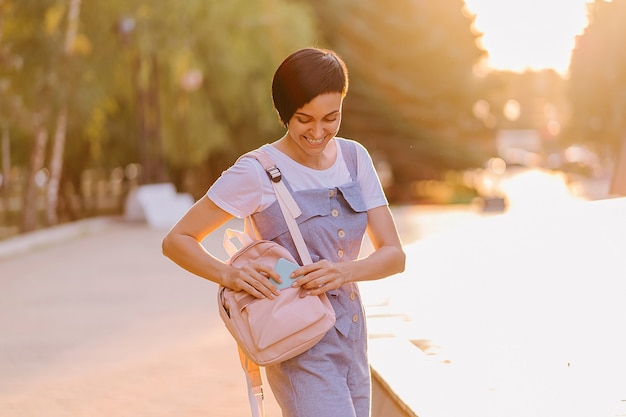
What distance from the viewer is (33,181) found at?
97.3ft

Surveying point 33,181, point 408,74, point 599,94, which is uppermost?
point 408,74

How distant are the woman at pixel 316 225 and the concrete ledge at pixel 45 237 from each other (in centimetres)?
1751

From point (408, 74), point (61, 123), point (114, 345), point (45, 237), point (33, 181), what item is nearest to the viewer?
point (114, 345)

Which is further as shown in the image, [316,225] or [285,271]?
[316,225]

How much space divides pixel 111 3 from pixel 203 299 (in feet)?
64.1

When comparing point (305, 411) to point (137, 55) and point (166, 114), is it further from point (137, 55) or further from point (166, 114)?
point (166, 114)

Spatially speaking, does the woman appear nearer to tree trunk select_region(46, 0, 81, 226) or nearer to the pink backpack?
the pink backpack

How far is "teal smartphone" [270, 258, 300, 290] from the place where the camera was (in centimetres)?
345

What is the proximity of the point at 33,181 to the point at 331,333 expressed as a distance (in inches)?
1061

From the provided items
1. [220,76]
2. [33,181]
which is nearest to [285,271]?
[33,181]

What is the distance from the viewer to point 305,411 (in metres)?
3.49

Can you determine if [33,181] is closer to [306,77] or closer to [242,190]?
[242,190]

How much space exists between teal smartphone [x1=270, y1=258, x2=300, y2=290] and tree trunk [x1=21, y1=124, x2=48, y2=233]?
84.1 ft

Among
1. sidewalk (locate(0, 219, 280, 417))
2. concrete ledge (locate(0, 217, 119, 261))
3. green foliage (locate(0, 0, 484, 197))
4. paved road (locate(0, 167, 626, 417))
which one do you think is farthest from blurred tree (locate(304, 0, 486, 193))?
sidewalk (locate(0, 219, 280, 417))
